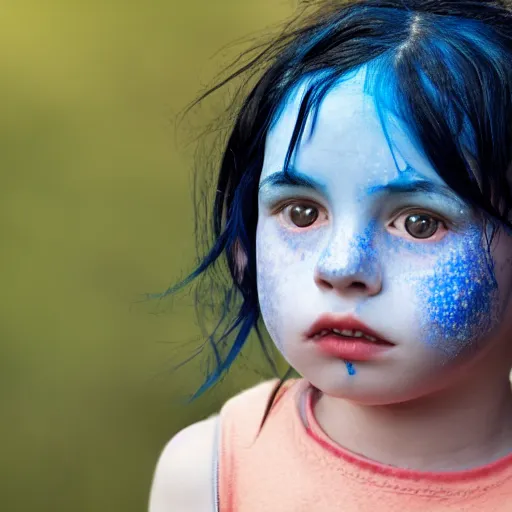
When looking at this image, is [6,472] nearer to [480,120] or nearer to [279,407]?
[279,407]

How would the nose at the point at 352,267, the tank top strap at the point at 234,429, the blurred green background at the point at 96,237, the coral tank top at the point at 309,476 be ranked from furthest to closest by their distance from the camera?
the blurred green background at the point at 96,237, the tank top strap at the point at 234,429, the coral tank top at the point at 309,476, the nose at the point at 352,267

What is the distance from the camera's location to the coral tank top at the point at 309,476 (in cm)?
102

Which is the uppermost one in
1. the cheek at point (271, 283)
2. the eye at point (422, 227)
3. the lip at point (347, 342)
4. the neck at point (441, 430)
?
the eye at point (422, 227)

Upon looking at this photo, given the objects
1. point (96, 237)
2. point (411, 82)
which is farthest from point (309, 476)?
point (96, 237)

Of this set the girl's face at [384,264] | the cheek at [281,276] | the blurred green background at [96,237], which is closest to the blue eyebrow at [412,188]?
the girl's face at [384,264]

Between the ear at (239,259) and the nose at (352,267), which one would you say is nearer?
the nose at (352,267)

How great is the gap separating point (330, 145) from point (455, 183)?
0.13m

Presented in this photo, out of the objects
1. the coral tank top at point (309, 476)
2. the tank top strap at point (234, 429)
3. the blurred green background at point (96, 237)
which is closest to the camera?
the coral tank top at point (309, 476)

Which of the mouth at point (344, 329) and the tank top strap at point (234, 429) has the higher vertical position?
the mouth at point (344, 329)

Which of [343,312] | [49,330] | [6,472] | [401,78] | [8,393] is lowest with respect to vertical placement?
[6,472]

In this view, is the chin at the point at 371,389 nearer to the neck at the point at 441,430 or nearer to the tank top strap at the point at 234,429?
the neck at the point at 441,430

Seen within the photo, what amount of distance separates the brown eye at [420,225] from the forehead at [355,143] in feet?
0.14

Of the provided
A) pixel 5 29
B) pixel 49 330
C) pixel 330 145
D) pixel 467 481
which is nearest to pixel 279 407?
pixel 467 481

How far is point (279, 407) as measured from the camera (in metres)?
1.18
